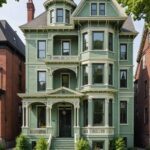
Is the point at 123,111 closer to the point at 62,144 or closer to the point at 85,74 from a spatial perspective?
the point at 85,74

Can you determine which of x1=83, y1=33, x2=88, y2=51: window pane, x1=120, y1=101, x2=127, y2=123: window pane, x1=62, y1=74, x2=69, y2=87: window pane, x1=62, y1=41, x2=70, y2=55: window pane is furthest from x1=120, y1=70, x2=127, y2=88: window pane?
x1=62, y1=41, x2=70, y2=55: window pane

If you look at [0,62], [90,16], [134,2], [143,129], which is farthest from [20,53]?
[134,2]

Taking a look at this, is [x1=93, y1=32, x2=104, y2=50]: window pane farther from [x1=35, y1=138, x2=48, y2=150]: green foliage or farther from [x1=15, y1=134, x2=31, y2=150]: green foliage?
[x1=15, y1=134, x2=31, y2=150]: green foliage

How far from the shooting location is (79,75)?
37.6m

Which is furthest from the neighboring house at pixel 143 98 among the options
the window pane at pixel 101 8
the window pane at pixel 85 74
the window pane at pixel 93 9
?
the window pane at pixel 85 74

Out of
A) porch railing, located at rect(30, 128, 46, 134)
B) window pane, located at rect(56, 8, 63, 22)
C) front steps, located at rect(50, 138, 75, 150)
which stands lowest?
front steps, located at rect(50, 138, 75, 150)

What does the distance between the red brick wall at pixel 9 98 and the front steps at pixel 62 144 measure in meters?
6.07

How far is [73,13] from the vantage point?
119ft

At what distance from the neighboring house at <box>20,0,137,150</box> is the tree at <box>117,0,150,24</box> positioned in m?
16.0

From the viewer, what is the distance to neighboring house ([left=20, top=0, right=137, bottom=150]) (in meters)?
36.1

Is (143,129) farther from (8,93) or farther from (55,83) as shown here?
(8,93)

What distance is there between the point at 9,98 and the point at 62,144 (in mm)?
8838

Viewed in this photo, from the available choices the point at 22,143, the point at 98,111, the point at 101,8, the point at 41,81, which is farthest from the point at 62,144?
the point at 101,8

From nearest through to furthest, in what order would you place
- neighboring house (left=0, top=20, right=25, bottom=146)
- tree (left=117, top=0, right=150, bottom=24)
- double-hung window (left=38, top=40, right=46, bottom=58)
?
tree (left=117, top=0, right=150, bottom=24), double-hung window (left=38, top=40, right=46, bottom=58), neighboring house (left=0, top=20, right=25, bottom=146)
